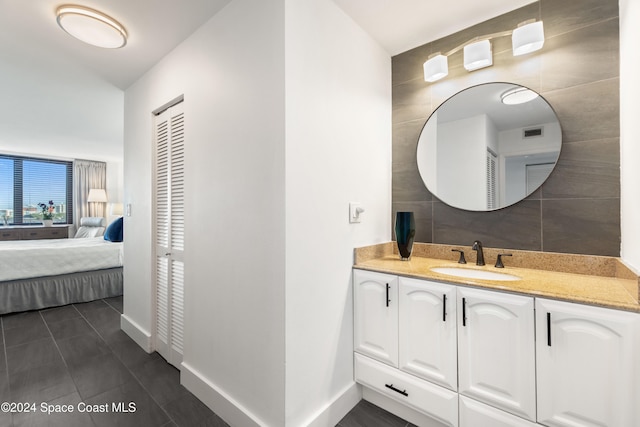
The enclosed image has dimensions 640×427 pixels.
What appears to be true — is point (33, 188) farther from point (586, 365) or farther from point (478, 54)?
point (586, 365)

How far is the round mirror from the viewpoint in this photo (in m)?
1.63

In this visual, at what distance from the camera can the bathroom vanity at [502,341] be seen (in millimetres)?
1039

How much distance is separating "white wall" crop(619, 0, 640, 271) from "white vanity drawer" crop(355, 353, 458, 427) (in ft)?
3.35

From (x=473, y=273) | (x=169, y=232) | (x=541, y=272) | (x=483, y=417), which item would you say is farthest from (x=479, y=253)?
(x=169, y=232)

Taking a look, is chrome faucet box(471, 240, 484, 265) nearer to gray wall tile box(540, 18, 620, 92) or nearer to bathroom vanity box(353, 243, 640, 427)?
bathroom vanity box(353, 243, 640, 427)

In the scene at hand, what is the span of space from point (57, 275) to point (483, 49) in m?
4.99

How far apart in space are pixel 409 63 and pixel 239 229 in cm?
172

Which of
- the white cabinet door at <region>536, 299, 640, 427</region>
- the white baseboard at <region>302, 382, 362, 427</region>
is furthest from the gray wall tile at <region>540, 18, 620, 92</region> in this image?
the white baseboard at <region>302, 382, 362, 427</region>

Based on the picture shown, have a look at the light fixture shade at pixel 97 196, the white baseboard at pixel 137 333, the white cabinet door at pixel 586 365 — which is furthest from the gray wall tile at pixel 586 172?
the light fixture shade at pixel 97 196

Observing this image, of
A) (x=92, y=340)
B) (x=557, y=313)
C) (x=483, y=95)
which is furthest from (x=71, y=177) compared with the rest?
(x=557, y=313)

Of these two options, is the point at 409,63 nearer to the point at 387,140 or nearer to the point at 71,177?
the point at 387,140

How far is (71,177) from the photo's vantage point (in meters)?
6.65

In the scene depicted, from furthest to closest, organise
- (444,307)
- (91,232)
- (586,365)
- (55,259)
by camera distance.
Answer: (91,232) → (55,259) → (444,307) → (586,365)

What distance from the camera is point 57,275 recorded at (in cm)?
352
